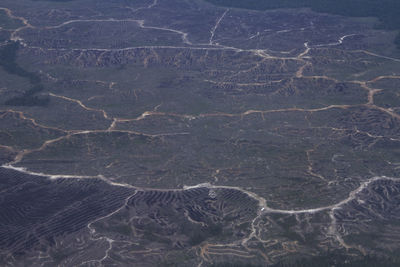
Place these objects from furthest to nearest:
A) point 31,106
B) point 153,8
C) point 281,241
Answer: point 153,8
point 31,106
point 281,241

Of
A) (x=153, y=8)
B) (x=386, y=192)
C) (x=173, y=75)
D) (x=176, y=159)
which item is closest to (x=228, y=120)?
(x=176, y=159)

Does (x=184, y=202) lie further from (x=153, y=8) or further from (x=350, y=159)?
(x=153, y=8)

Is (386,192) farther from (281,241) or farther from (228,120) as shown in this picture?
(228,120)

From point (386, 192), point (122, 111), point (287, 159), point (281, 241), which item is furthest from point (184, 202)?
point (122, 111)

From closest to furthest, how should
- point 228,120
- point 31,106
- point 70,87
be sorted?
point 228,120 < point 31,106 < point 70,87

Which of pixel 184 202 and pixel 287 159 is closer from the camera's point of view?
pixel 184 202

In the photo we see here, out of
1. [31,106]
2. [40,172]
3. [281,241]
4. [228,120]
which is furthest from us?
[31,106]
